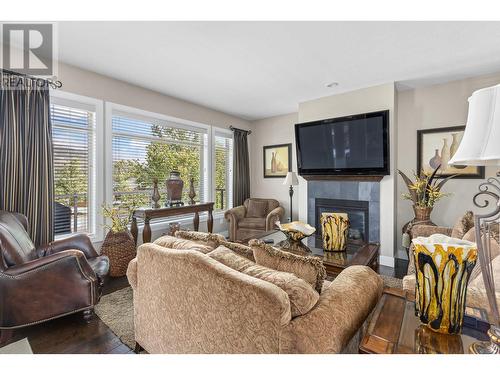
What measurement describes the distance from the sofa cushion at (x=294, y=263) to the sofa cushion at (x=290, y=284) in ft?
0.28

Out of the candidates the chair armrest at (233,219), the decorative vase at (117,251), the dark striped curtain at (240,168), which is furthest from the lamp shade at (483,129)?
the dark striped curtain at (240,168)

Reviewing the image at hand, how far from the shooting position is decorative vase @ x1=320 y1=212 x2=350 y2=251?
2293 millimetres

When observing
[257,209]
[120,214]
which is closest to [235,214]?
[257,209]

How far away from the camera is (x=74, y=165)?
2955 mm

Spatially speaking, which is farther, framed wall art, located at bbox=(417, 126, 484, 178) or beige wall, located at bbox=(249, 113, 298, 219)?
beige wall, located at bbox=(249, 113, 298, 219)

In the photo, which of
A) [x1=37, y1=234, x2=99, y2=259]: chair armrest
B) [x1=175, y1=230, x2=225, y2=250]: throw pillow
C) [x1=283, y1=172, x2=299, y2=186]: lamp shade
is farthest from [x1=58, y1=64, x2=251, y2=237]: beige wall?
[x1=175, y1=230, x2=225, y2=250]: throw pillow

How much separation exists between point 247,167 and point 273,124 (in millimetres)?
1069

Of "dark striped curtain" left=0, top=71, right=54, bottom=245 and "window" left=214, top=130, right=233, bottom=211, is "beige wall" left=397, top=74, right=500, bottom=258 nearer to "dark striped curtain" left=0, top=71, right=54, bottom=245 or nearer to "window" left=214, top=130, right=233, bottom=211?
"window" left=214, top=130, right=233, bottom=211

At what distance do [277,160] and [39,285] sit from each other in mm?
4141

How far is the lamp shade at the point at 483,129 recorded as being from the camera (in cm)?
75

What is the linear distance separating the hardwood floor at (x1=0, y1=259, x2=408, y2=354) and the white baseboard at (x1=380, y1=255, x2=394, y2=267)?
3225 mm

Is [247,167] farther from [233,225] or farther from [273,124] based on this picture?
[233,225]

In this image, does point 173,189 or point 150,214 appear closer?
point 150,214

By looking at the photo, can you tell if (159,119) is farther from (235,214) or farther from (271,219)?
(271,219)
